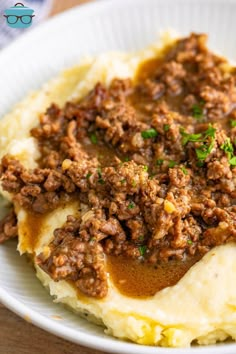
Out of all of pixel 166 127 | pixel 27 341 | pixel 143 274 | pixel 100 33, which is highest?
pixel 100 33

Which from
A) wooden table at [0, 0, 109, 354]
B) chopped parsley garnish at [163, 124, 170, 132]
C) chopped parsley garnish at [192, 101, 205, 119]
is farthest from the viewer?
chopped parsley garnish at [192, 101, 205, 119]

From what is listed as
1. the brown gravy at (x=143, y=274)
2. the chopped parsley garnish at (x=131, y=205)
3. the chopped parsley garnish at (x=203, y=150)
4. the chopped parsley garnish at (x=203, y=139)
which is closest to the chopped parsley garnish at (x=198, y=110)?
the chopped parsley garnish at (x=203, y=139)

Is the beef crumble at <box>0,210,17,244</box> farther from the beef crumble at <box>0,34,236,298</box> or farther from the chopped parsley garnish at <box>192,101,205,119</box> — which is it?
the chopped parsley garnish at <box>192,101,205,119</box>

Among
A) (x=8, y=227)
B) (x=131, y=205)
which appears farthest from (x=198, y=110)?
(x=8, y=227)

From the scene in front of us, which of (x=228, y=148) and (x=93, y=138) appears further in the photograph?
(x=93, y=138)

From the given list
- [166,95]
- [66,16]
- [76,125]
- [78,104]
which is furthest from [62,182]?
[66,16]

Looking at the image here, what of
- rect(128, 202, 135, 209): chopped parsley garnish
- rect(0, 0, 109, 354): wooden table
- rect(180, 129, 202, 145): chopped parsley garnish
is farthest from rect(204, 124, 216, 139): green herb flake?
rect(0, 0, 109, 354): wooden table

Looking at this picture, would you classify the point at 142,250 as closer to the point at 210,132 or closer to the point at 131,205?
the point at 131,205
